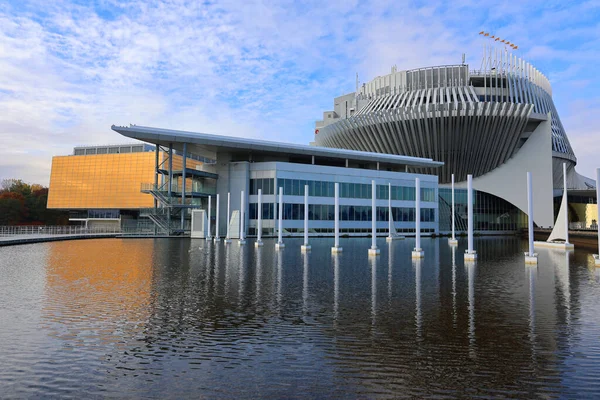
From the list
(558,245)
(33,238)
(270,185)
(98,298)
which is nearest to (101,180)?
(270,185)

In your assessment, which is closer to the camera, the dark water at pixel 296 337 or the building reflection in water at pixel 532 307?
the dark water at pixel 296 337

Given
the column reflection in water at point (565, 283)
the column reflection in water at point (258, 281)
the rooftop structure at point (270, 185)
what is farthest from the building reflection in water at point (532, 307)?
the rooftop structure at point (270, 185)

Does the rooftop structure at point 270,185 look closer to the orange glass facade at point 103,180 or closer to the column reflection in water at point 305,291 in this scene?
the column reflection in water at point 305,291

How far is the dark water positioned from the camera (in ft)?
24.0

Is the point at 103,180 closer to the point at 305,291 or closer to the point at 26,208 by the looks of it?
the point at 26,208

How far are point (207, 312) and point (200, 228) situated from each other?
45974 mm

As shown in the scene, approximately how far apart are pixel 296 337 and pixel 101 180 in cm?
10228

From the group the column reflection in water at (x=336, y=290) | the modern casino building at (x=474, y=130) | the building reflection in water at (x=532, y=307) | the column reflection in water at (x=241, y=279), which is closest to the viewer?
A: the building reflection in water at (x=532, y=307)

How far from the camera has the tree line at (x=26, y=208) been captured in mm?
95625

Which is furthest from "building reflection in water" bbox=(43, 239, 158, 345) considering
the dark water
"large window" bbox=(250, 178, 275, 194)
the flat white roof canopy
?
"large window" bbox=(250, 178, 275, 194)

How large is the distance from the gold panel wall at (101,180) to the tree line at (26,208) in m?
3.74

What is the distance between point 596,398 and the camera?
22.1 feet

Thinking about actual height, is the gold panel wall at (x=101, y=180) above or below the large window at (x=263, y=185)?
above

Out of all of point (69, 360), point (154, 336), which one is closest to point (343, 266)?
point (154, 336)
